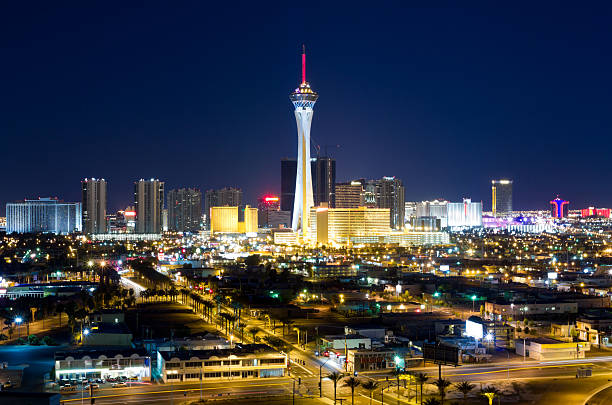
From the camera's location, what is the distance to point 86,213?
14400cm

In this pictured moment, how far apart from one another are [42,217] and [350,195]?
184 feet

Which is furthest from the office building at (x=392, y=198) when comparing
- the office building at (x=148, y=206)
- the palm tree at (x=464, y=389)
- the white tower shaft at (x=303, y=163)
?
the palm tree at (x=464, y=389)

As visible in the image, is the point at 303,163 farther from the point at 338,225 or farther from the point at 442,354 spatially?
the point at 442,354

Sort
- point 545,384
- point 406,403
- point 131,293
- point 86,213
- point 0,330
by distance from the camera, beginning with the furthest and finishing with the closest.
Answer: point 86,213 < point 131,293 < point 0,330 < point 545,384 < point 406,403

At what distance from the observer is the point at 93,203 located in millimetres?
144125

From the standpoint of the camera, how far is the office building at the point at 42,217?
494 ft

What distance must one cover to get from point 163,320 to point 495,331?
16.0 meters

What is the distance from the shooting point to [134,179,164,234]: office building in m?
147

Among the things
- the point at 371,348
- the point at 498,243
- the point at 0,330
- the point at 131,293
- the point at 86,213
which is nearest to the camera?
the point at 371,348

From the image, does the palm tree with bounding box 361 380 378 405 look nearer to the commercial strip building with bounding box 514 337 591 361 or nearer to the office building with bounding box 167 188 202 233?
the commercial strip building with bounding box 514 337 591 361

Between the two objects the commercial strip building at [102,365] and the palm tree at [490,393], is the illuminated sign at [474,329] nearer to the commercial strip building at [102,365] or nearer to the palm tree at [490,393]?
the palm tree at [490,393]

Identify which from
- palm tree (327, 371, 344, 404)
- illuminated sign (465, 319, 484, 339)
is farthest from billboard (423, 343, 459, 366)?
illuminated sign (465, 319, 484, 339)

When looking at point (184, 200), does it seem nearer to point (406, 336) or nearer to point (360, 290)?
point (360, 290)

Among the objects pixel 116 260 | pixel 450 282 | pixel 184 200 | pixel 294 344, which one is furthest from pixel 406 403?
pixel 184 200
